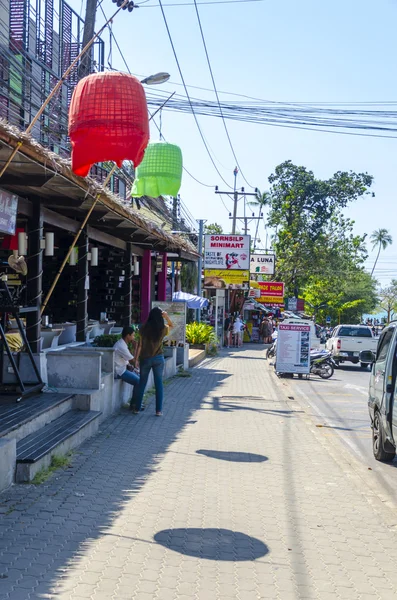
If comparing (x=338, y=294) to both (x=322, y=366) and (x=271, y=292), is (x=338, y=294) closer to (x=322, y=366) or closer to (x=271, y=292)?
(x=271, y=292)

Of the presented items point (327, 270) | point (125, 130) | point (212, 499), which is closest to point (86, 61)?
point (125, 130)

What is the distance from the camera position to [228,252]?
3719 cm

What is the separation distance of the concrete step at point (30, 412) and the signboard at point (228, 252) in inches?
1082

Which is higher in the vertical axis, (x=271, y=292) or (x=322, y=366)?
(x=271, y=292)

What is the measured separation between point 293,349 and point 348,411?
7175mm

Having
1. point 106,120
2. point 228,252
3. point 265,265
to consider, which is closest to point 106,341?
point 106,120

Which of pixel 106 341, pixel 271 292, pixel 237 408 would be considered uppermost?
pixel 271 292

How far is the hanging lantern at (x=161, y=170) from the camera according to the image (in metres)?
11.8

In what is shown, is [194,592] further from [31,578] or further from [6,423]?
[6,423]

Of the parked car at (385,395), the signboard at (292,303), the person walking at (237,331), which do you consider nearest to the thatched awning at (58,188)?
the parked car at (385,395)

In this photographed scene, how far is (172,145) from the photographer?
11.9 meters

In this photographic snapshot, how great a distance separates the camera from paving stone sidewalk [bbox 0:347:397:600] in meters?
4.67

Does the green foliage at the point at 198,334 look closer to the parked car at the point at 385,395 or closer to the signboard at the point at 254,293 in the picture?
the signboard at the point at 254,293

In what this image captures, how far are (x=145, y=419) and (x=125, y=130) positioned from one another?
5.63m
